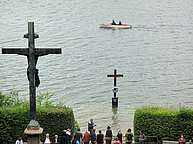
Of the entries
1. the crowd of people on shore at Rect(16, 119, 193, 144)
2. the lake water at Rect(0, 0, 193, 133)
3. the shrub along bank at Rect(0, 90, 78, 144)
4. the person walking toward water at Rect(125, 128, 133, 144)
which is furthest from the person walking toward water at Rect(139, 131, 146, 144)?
the lake water at Rect(0, 0, 193, 133)

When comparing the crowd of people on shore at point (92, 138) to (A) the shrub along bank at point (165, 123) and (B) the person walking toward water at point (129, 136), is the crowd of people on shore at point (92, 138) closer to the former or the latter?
(B) the person walking toward water at point (129, 136)

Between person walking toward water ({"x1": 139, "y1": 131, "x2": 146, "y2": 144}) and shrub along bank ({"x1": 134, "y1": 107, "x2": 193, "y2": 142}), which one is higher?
shrub along bank ({"x1": 134, "y1": 107, "x2": 193, "y2": 142})

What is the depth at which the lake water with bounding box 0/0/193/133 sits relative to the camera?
147 ft

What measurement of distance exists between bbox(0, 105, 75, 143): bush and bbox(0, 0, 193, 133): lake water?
10.4 metres

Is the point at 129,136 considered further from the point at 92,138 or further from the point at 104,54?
Result: the point at 104,54

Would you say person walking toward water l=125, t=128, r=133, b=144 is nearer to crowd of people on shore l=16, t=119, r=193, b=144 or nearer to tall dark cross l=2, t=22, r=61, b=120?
crowd of people on shore l=16, t=119, r=193, b=144

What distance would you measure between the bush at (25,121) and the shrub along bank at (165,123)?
442 cm

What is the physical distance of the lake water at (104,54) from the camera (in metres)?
44.7

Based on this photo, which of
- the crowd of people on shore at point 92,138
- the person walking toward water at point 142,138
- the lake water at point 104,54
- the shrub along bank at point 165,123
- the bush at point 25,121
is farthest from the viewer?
the lake water at point 104,54

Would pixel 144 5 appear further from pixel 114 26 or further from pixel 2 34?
pixel 2 34

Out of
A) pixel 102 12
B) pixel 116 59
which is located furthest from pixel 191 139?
pixel 102 12

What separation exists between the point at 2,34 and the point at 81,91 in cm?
2767

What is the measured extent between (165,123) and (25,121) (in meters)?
8.26

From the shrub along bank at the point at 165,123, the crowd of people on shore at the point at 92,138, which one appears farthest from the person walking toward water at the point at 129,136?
the shrub along bank at the point at 165,123
